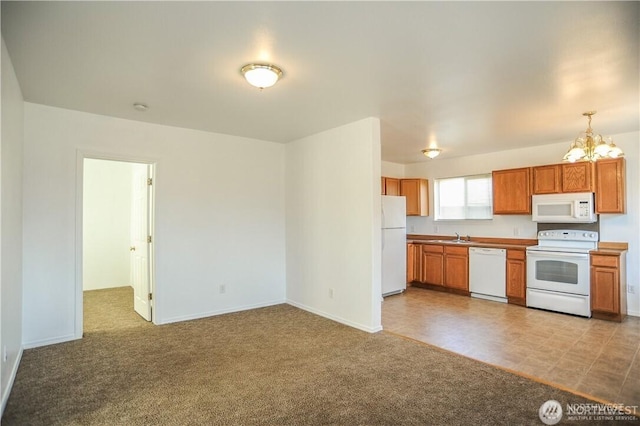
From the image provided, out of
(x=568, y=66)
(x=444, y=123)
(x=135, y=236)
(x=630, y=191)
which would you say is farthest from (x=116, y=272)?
(x=630, y=191)

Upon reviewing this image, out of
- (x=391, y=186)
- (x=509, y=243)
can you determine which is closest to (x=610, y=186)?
(x=509, y=243)

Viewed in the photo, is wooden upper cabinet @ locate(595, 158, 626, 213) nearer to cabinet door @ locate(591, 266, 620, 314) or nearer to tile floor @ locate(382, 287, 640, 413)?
cabinet door @ locate(591, 266, 620, 314)

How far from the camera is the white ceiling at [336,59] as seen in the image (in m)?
2.00

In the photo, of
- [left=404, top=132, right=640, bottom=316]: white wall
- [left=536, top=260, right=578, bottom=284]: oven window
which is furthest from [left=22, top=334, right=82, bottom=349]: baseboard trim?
[left=404, top=132, right=640, bottom=316]: white wall

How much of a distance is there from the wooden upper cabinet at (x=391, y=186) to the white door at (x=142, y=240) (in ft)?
13.1

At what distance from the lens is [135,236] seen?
4.98 metres

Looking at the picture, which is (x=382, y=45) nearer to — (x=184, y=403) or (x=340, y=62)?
(x=340, y=62)

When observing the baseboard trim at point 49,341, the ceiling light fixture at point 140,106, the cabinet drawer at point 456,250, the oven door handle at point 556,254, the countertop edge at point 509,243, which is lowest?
the baseboard trim at point 49,341

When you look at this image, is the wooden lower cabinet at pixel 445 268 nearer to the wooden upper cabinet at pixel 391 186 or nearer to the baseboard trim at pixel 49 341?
the wooden upper cabinet at pixel 391 186

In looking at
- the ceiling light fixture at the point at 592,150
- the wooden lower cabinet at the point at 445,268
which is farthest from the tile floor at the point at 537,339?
the ceiling light fixture at the point at 592,150

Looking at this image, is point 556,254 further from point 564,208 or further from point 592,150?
point 592,150

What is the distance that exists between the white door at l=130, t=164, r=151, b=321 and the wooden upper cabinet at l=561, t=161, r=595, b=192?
5.68 meters

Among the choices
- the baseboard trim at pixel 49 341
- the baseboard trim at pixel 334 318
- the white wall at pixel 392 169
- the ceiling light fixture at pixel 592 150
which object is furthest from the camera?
the white wall at pixel 392 169

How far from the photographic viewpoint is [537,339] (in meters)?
3.70
